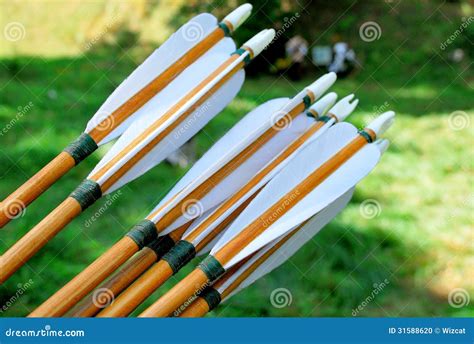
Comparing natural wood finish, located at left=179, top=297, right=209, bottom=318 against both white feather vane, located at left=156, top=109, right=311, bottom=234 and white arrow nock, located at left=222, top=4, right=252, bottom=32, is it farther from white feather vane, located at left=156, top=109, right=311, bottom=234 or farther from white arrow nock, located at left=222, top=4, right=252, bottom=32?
white arrow nock, located at left=222, top=4, right=252, bottom=32

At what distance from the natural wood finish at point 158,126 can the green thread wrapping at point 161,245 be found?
17cm

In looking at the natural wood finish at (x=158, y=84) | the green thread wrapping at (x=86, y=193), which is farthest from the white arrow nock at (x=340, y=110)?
the green thread wrapping at (x=86, y=193)

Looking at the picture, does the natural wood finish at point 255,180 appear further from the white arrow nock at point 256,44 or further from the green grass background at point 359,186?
the green grass background at point 359,186

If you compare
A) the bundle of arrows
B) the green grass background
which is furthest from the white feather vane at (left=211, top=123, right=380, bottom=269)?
the green grass background

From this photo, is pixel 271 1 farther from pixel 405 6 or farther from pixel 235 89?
pixel 235 89

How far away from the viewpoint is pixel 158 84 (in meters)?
1.89

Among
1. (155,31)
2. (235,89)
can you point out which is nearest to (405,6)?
(155,31)

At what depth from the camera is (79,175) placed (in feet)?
10.7

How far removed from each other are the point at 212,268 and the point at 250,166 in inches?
12.1

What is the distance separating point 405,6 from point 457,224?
2231 millimetres

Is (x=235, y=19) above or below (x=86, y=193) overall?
above

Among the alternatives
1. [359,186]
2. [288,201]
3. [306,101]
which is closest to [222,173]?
[288,201]

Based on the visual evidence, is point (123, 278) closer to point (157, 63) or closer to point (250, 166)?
point (250, 166)

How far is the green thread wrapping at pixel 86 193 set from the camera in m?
1.68
